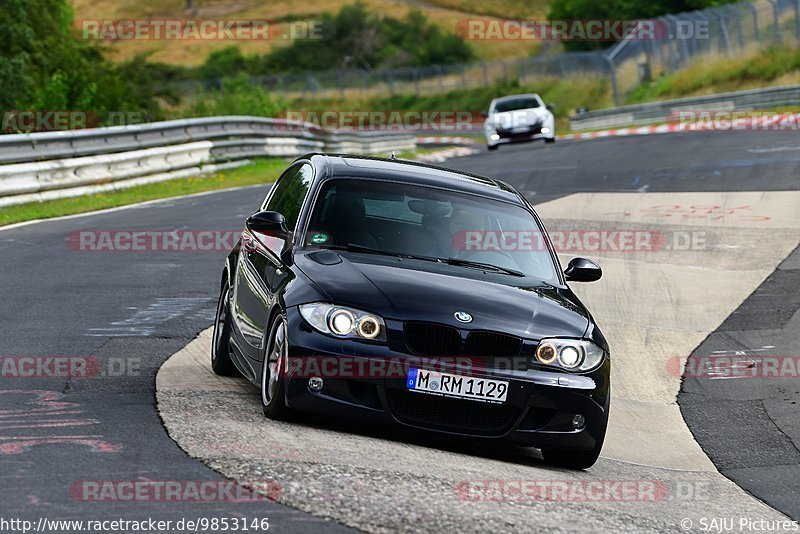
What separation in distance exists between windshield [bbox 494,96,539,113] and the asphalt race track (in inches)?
776

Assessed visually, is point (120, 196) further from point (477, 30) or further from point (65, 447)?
point (477, 30)

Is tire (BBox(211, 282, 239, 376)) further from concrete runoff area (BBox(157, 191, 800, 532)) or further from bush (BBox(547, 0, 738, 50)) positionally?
bush (BBox(547, 0, 738, 50))

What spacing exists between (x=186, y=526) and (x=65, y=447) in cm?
149

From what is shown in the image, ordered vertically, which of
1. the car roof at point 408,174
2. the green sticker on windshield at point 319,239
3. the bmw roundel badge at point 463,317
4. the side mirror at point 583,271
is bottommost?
the side mirror at point 583,271

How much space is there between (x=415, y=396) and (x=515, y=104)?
33.1 meters

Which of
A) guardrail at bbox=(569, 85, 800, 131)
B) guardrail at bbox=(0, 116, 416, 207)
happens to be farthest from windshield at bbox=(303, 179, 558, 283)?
guardrail at bbox=(569, 85, 800, 131)

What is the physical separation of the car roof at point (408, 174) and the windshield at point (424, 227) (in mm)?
83

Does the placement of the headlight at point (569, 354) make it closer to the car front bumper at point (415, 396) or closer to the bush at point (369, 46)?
the car front bumper at point (415, 396)

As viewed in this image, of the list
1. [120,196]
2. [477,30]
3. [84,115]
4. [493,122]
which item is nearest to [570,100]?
[493,122]

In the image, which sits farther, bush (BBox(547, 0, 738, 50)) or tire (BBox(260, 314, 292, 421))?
bush (BBox(547, 0, 738, 50))

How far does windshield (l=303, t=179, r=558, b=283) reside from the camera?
26.5ft

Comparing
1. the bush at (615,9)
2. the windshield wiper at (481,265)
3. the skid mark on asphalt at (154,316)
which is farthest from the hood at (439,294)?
the bush at (615,9)

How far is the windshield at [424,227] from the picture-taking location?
807 cm

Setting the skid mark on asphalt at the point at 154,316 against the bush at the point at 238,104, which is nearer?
the skid mark on asphalt at the point at 154,316
